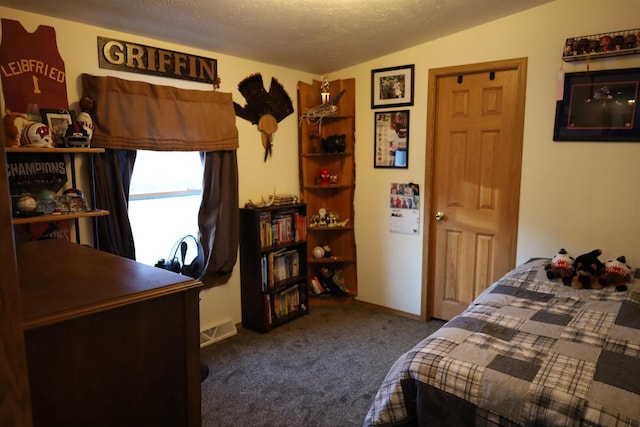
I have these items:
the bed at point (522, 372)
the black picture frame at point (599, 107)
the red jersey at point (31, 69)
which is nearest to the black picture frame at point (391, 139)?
the black picture frame at point (599, 107)

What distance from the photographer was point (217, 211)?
10.4 feet

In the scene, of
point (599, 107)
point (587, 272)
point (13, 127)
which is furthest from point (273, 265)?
point (599, 107)

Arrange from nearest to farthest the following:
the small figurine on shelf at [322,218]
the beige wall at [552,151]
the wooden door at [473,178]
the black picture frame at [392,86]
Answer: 1. the beige wall at [552,151]
2. the wooden door at [473,178]
3. the black picture frame at [392,86]
4. the small figurine on shelf at [322,218]

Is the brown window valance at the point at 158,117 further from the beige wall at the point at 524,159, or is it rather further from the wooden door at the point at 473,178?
the wooden door at the point at 473,178

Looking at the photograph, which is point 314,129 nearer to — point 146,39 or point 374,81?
point 374,81

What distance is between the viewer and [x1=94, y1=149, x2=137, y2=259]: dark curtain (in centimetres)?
245

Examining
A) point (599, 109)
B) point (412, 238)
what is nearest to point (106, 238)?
point (412, 238)

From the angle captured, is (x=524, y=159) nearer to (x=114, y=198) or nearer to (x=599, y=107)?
(x=599, y=107)

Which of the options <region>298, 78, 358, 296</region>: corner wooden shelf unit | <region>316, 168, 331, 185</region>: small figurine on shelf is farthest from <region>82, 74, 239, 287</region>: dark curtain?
<region>316, 168, 331, 185</region>: small figurine on shelf

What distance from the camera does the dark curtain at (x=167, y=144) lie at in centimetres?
247

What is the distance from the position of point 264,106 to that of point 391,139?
1110 mm

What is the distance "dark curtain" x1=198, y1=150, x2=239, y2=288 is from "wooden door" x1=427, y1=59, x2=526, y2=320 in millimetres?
1627

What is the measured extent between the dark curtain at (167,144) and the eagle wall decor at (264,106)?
9.7 inches

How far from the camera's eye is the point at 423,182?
11.5 ft
